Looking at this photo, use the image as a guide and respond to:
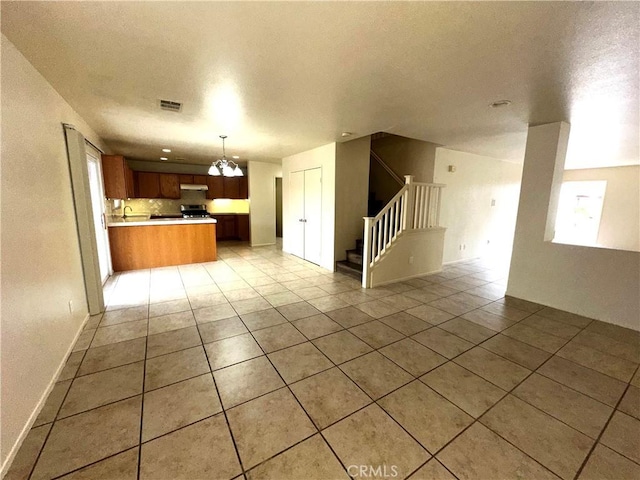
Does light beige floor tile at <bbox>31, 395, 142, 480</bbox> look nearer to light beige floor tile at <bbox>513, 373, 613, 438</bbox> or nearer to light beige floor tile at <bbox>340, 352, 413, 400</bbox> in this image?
light beige floor tile at <bbox>340, 352, 413, 400</bbox>

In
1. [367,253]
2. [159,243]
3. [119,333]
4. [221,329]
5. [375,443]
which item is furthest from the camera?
[159,243]

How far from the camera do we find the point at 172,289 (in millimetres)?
3949

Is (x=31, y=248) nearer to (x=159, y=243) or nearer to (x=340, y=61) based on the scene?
(x=340, y=61)

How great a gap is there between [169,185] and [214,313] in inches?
231

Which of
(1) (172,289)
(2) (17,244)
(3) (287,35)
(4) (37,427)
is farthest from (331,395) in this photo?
(1) (172,289)

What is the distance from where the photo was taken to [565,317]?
10.5ft

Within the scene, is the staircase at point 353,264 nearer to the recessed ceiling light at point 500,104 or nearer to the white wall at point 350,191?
the white wall at point 350,191

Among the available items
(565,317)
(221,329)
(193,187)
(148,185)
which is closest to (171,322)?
(221,329)

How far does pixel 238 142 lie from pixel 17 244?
3.66 meters

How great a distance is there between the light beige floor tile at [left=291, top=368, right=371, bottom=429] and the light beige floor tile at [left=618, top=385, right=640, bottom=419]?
1.78m

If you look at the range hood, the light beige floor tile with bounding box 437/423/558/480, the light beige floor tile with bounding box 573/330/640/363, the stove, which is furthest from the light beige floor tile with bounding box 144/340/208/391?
the range hood

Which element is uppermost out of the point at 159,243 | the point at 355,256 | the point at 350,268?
the point at 159,243

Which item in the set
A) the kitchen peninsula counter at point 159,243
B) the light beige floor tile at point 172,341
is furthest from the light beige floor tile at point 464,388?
the kitchen peninsula counter at point 159,243

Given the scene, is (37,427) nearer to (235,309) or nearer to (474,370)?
(235,309)
